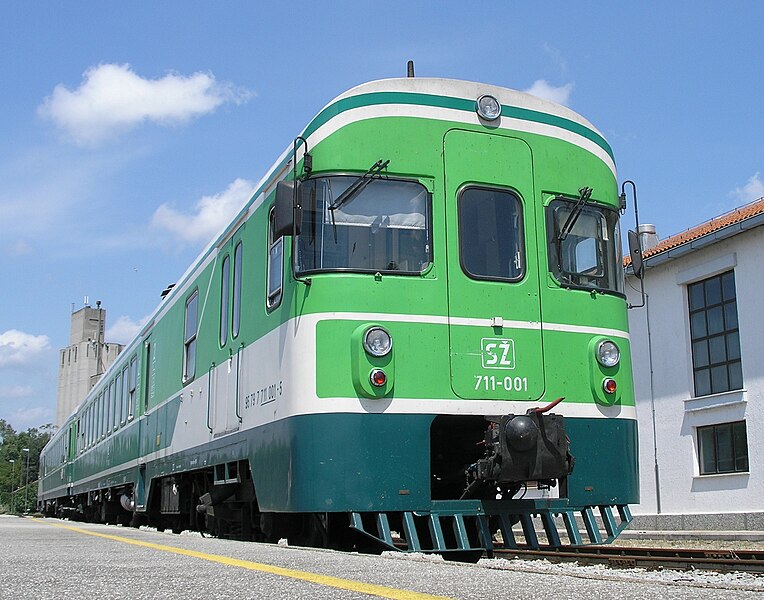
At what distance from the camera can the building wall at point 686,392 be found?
19.1 m

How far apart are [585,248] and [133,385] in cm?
949

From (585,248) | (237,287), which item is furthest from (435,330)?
(237,287)

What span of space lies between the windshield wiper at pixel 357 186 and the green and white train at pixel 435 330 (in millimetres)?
15

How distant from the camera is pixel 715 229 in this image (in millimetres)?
21000

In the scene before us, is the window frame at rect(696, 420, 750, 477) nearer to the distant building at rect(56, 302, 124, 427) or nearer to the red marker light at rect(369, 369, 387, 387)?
the red marker light at rect(369, 369, 387, 387)

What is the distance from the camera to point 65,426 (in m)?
29.1

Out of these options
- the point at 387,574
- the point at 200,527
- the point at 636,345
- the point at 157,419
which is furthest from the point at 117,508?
the point at 387,574

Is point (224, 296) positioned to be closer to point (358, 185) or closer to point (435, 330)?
point (358, 185)

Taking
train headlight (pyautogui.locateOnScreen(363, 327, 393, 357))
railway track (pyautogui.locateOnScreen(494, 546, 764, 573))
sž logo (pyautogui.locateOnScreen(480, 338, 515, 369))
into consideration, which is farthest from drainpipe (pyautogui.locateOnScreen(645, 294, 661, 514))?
train headlight (pyautogui.locateOnScreen(363, 327, 393, 357))

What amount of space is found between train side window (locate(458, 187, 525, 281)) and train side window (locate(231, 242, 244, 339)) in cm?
236

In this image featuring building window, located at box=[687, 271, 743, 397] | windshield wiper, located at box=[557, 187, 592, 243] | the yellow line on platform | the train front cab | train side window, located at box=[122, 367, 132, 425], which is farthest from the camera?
building window, located at box=[687, 271, 743, 397]

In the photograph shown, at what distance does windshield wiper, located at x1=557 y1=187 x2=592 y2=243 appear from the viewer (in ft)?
25.6

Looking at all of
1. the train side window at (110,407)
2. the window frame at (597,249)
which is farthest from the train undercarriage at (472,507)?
the train side window at (110,407)

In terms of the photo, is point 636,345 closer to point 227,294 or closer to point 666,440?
point 666,440
